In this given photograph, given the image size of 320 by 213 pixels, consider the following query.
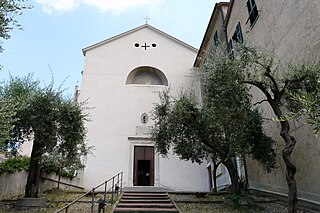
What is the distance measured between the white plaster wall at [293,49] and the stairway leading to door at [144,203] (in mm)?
3127

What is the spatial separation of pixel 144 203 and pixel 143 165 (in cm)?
742

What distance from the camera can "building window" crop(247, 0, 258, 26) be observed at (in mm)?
8477

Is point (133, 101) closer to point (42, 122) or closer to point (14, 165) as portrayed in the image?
point (14, 165)

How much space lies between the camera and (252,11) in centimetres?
867

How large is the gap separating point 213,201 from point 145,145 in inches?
296

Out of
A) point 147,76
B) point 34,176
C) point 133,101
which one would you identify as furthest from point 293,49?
point 147,76

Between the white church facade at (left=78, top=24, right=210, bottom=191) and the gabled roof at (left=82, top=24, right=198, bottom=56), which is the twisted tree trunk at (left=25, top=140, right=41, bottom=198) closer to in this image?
the white church facade at (left=78, top=24, right=210, bottom=191)

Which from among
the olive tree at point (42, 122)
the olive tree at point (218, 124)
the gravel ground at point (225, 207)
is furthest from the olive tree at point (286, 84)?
the olive tree at point (42, 122)

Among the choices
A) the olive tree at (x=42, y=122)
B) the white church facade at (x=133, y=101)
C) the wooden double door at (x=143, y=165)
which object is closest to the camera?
the olive tree at (x=42, y=122)

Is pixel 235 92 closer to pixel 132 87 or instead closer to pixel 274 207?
pixel 274 207

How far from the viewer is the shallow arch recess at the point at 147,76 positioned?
651 inches

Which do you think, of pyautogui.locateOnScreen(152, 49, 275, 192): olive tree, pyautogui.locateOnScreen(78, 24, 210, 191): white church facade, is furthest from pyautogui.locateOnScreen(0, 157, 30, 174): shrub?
pyautogui.locateOnScreen(78, 24, 210, 191): white church facade

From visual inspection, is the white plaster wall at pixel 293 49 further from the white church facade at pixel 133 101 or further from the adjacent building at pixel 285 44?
the white church facade at pixel 133 101

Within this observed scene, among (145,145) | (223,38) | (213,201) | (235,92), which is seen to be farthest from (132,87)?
(235,92)
